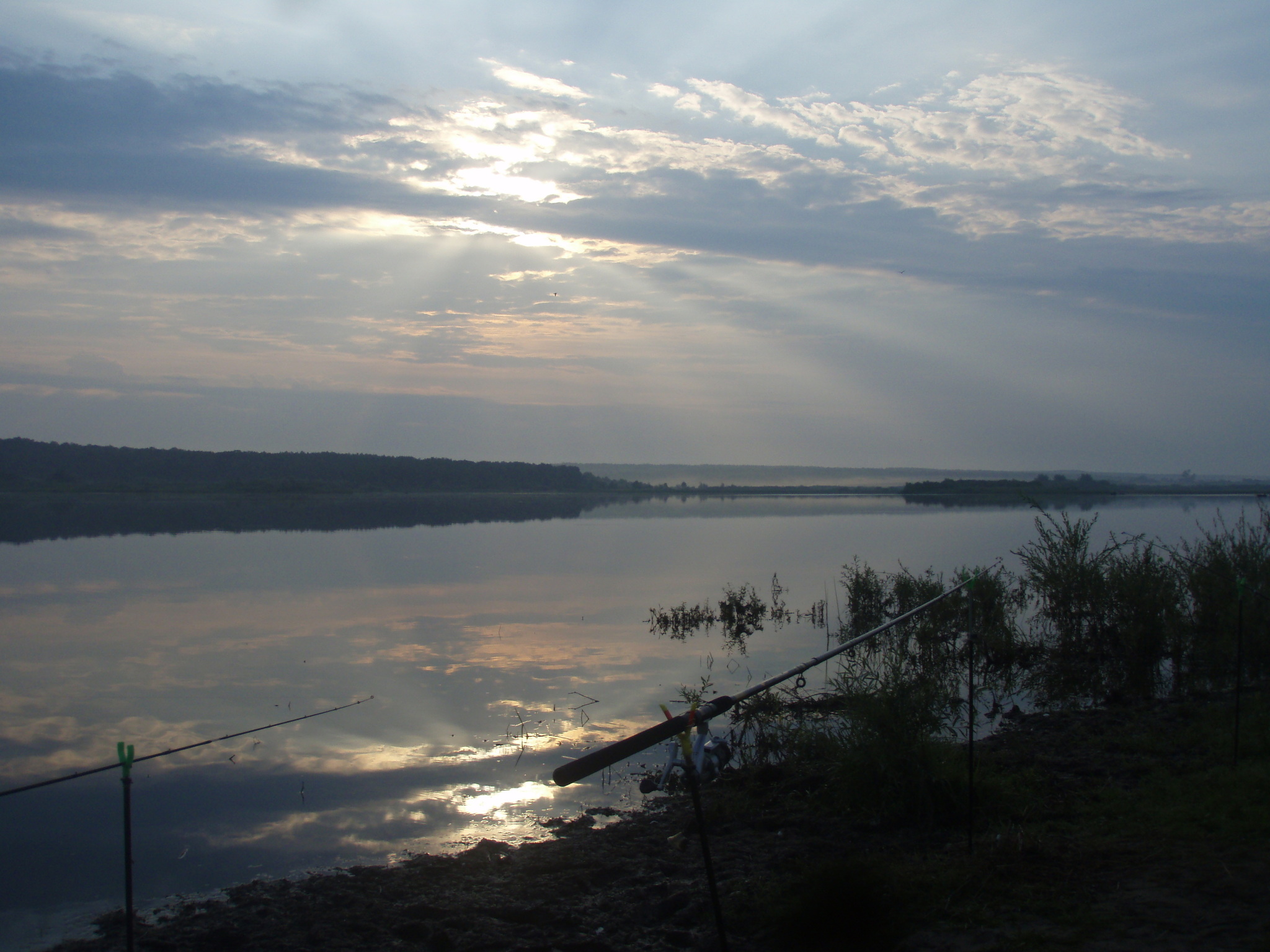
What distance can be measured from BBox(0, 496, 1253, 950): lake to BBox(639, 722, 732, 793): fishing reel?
1.30 ft

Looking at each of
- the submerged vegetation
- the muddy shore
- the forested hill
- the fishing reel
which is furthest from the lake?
the forested hill

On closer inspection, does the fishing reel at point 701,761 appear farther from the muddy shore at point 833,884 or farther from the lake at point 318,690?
the muddy shore at point 833,884

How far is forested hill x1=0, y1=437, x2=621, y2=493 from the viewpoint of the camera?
9331 cm

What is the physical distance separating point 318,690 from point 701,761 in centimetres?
637

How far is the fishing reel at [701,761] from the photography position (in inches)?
340

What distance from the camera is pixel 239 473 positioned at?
342 ft

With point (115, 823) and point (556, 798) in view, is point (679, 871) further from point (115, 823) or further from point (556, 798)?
point (115, 823)

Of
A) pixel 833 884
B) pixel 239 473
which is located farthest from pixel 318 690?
pixel 239 473

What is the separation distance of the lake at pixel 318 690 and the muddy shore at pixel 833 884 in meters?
0.85

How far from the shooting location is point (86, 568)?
84.9 feet

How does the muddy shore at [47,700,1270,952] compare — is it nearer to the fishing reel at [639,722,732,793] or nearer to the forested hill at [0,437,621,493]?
the fishing reel at [639,722,732,793]

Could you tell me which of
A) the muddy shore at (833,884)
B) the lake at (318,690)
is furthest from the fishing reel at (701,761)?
the muddy shore at (833,884)

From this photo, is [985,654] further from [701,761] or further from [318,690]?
[318,690]

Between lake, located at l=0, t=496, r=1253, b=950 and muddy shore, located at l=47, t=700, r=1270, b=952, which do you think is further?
lake, located at l=0, t=496, r=1253, b=950
